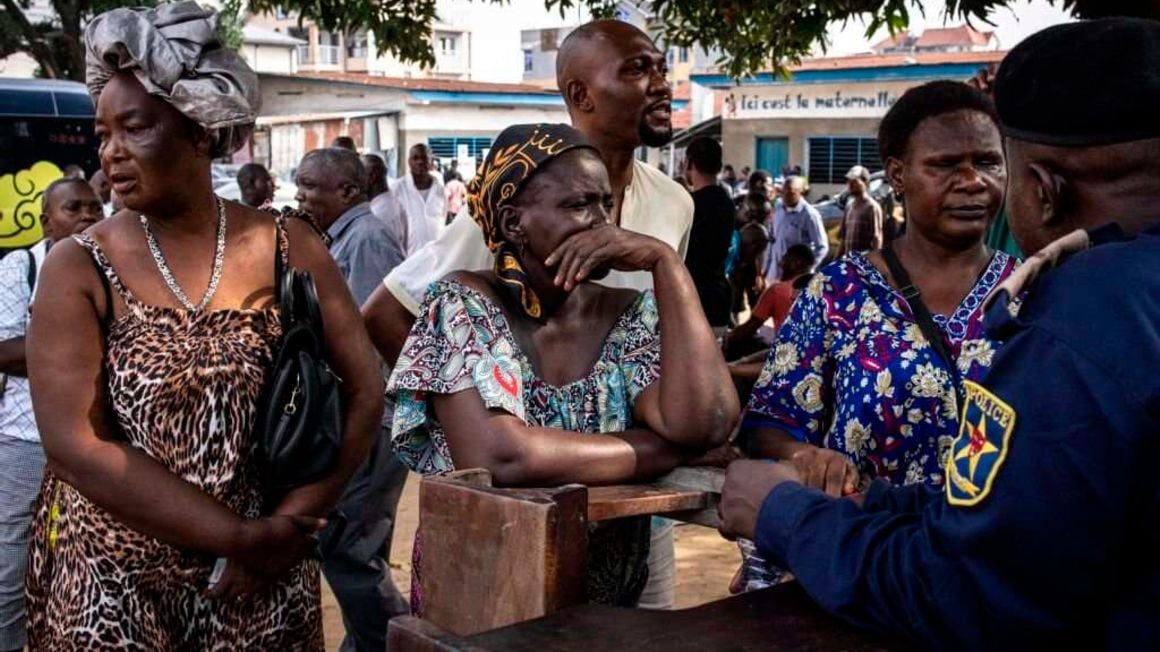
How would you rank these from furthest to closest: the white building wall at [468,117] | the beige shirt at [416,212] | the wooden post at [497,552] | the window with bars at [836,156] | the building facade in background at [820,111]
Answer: the white building wall at [468,117]
the window with bars at [836,156]
the building facade in background at [820,111]
the beige shirt at [416,212]
the wooden post at [497,552]

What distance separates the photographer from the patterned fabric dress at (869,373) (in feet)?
7.98

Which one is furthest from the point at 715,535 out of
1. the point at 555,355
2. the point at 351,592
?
the point at 555,355

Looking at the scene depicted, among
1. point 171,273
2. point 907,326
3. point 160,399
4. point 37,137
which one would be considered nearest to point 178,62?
point 171,273

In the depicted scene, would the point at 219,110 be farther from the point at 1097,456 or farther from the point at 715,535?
the point at 715,535

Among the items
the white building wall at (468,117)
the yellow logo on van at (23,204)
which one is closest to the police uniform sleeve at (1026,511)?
the yellow logo on van at (23,204)

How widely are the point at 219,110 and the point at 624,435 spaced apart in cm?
104

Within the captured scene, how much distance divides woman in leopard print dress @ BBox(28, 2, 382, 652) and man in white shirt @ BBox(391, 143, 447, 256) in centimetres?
806

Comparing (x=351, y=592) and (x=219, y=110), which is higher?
(x=219, y=110)

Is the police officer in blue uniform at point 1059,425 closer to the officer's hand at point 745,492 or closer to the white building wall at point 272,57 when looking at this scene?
the officer's hand at point 745,492

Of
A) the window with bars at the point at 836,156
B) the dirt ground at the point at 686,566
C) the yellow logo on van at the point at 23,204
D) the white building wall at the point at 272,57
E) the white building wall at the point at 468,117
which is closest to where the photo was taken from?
the dirt ground at the point at 686,566

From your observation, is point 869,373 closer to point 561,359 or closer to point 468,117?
point 561,359

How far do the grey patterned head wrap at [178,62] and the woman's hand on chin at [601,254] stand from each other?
0.74 metres

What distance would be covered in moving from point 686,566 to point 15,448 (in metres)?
3.27

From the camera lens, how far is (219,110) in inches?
97.0
